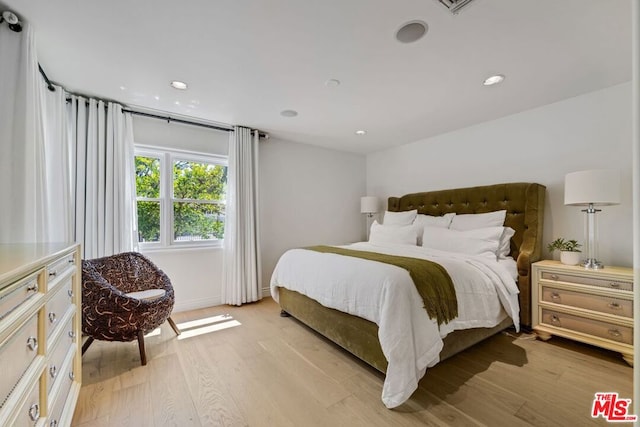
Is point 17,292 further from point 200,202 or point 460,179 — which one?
point 460,179

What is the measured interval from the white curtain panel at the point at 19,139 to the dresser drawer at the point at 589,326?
4079mm

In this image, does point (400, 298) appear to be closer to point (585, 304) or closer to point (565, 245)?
point (585, 304)

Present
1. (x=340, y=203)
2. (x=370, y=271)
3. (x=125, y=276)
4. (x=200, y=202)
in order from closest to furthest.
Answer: (x=370, y=271) < (x=125, y=276) < (x=200, y=202) < (x=340, y=203)

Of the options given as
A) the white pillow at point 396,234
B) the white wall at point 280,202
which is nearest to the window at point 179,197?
the white wall at point 280,202

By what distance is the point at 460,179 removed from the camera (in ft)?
11.9

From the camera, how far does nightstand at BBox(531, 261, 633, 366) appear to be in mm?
2021

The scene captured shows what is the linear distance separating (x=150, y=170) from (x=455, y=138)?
4036 millimetres

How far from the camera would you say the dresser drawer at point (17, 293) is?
0.69 metres

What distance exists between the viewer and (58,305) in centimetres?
122

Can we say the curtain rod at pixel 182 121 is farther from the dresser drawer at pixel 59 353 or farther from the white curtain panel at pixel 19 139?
the dresser drawer at pixel 59 353

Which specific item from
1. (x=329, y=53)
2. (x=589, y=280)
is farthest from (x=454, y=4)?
(x=589, y=280)

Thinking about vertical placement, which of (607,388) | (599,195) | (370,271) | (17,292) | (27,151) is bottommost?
(607,388)

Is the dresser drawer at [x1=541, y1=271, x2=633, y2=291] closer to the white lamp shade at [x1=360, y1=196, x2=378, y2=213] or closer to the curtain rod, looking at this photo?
the white lamp shade at [x1=360, y1=196, x2=378, y2=213]

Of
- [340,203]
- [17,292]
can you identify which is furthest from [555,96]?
[17,292]
